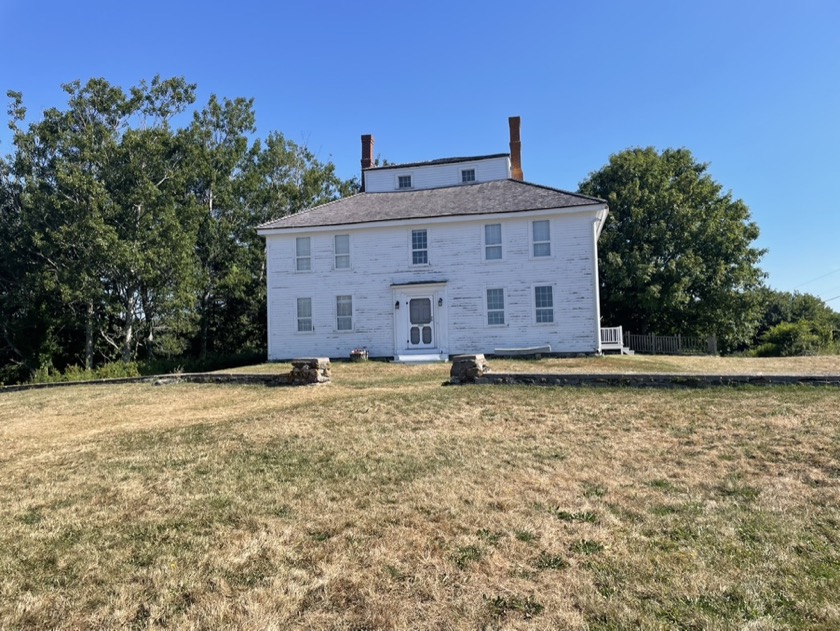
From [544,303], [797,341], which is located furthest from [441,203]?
[797,341]

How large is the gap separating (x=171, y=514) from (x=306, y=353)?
16527 mm

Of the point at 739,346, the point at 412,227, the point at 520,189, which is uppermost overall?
the point at 520,189

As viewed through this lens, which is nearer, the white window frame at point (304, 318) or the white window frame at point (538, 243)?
the white window frame at point (538, 243)

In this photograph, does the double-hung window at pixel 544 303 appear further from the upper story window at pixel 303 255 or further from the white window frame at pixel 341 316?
the upper story window at pixel 303 255

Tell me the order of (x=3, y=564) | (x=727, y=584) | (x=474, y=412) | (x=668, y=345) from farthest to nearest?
(x=668, y=345) < (x=474, y=412) < (x=3, y=564) < (x=727, y=584)

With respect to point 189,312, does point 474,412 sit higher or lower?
lower

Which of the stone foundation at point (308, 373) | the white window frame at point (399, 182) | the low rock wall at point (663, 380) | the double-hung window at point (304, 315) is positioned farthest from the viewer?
the white window frame at point (399, 182)

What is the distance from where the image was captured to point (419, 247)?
68.4ft

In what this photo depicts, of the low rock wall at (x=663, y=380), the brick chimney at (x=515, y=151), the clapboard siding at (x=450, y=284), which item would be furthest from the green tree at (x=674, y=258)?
the low rock wall at (x=663, y=380)

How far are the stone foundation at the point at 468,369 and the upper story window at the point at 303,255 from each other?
1114 centimetres

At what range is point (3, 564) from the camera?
12.8ft

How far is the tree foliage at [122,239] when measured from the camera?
24.7m

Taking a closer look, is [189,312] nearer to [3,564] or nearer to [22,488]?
[22,488]

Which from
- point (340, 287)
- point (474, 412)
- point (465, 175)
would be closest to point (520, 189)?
point (465, 175)
